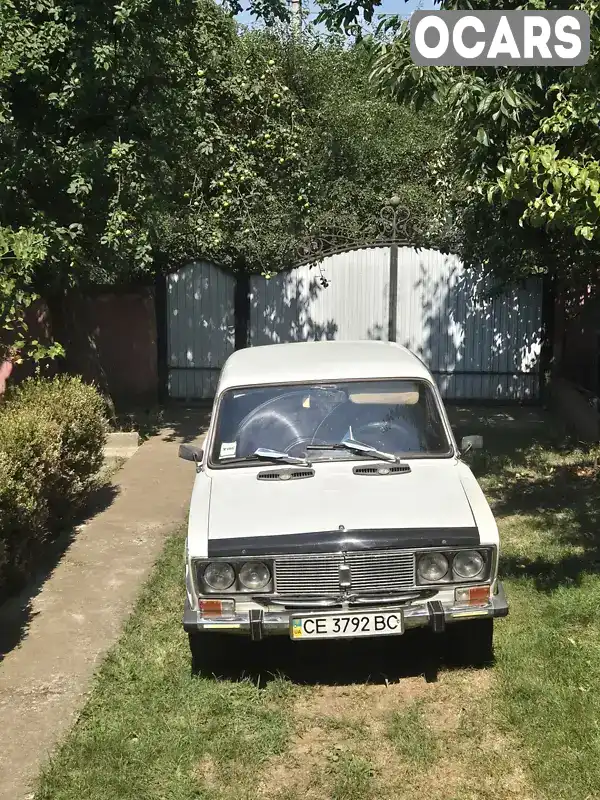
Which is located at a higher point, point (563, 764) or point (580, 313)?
point (580, 313)

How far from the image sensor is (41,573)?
6.55 m

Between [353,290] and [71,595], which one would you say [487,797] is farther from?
[353,290]

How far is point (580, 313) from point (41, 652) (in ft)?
30.6

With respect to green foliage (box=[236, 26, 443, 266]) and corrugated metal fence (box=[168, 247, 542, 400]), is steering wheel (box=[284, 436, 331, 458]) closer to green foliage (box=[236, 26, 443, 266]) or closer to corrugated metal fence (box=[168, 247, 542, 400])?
corrugated metal fence (box=[168, 247, 542, 400])

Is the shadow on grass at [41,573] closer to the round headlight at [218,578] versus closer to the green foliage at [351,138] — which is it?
the round headlight at [218,578]

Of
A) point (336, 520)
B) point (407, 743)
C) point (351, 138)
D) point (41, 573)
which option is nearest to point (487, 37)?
point (336, 520)

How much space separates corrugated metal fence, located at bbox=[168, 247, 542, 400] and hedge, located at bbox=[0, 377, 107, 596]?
16.2 ft

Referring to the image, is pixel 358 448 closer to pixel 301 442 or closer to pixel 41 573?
pixel 301 442

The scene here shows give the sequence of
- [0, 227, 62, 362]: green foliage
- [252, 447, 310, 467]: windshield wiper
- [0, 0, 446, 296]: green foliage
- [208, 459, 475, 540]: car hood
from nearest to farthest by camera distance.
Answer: [208, 459, 475, 540]: car hood → [252, 447, 310, 467]: windshield wiper → [0, 227, 62, 362]: green foliage → [0, 0, 446, 296]: green foliage

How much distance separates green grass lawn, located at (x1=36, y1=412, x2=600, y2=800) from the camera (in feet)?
12.5

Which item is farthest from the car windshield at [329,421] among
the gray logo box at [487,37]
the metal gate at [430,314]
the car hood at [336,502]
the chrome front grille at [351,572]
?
the metal gate at [430,314]

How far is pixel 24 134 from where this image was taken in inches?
347

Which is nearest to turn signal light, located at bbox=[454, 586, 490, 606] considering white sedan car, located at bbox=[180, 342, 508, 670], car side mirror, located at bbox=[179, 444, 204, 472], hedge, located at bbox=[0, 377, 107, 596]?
white sedan car, located at bbox=[180, 342, 508, 670]

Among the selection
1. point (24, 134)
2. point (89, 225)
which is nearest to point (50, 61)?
point (24, 134)
